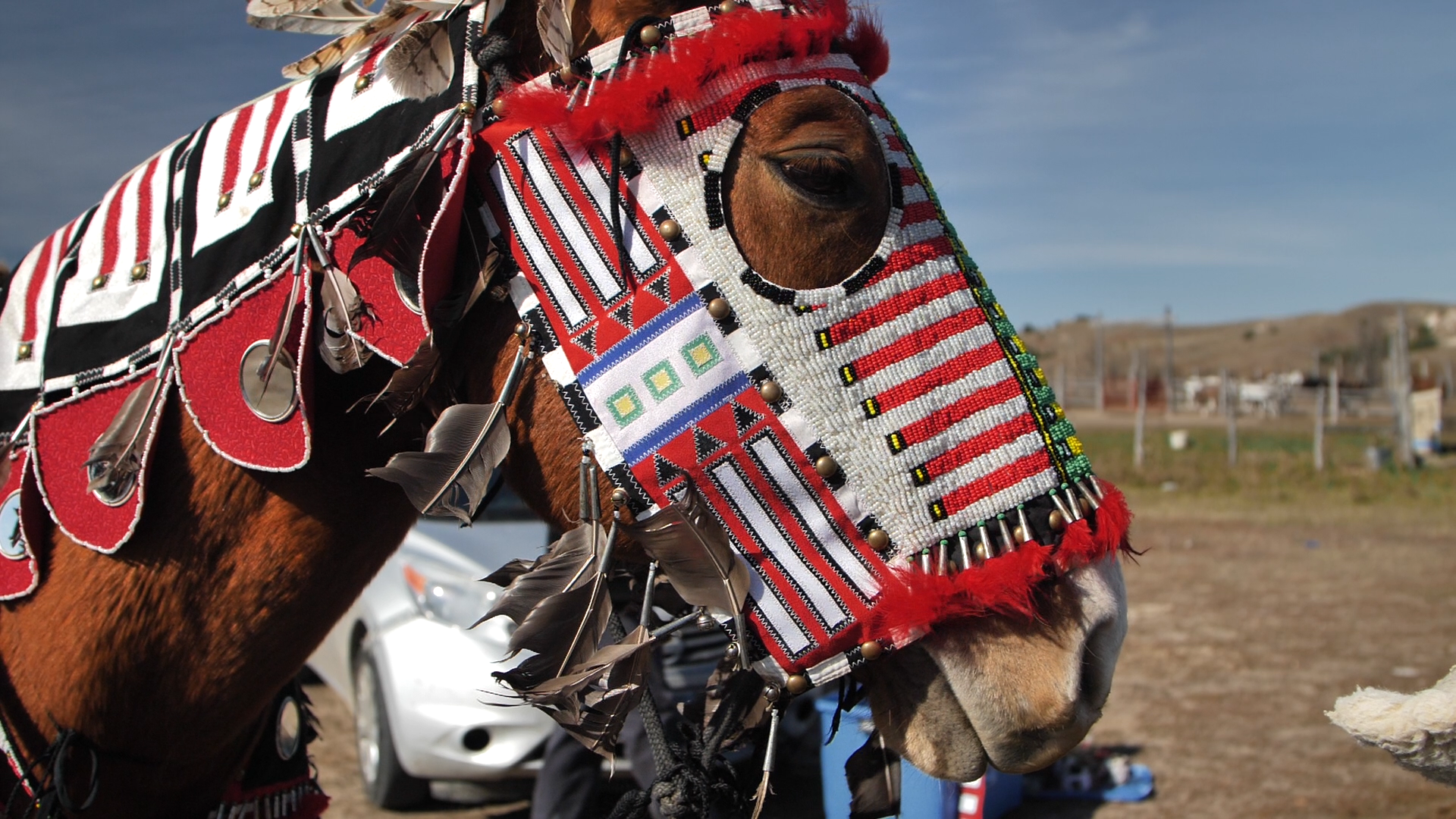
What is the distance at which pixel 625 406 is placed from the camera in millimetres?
1363

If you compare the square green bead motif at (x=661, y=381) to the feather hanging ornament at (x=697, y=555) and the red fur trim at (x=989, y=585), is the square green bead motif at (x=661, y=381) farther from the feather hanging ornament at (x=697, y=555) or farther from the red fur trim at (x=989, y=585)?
the red fur trim at (x=989, y=585)

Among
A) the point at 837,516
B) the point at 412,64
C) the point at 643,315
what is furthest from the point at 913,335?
the point at 412,64

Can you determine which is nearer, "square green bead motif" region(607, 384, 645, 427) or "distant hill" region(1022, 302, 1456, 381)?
"square green bead motif" region(607, 384, 645, 427)

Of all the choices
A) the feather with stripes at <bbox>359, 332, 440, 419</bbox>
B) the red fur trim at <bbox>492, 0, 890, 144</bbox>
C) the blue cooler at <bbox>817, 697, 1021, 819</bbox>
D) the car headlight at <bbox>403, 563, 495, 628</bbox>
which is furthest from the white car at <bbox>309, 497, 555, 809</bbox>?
the red fur trim at <bbox>492, 0, 890, 144</bbox>

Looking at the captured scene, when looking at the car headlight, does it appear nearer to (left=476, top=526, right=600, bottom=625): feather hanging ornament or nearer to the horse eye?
(left=476, top=526, right=600, bottom=625): feather hanging ornament

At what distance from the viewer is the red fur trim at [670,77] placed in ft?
4.49

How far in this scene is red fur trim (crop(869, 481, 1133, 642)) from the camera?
126 centimetres

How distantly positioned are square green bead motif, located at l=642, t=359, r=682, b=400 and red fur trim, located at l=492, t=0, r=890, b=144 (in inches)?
13.4

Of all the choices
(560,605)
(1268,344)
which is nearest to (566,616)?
(560,605)

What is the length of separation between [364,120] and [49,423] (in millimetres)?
762

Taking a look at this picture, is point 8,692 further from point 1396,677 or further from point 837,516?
point 1396,677

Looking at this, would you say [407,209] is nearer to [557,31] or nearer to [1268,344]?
[557,31]

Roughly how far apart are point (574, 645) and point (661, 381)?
412mm

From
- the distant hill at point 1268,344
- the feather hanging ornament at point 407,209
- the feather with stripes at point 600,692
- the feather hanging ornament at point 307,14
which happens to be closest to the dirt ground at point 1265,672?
the feather with stripes at point 600,692
